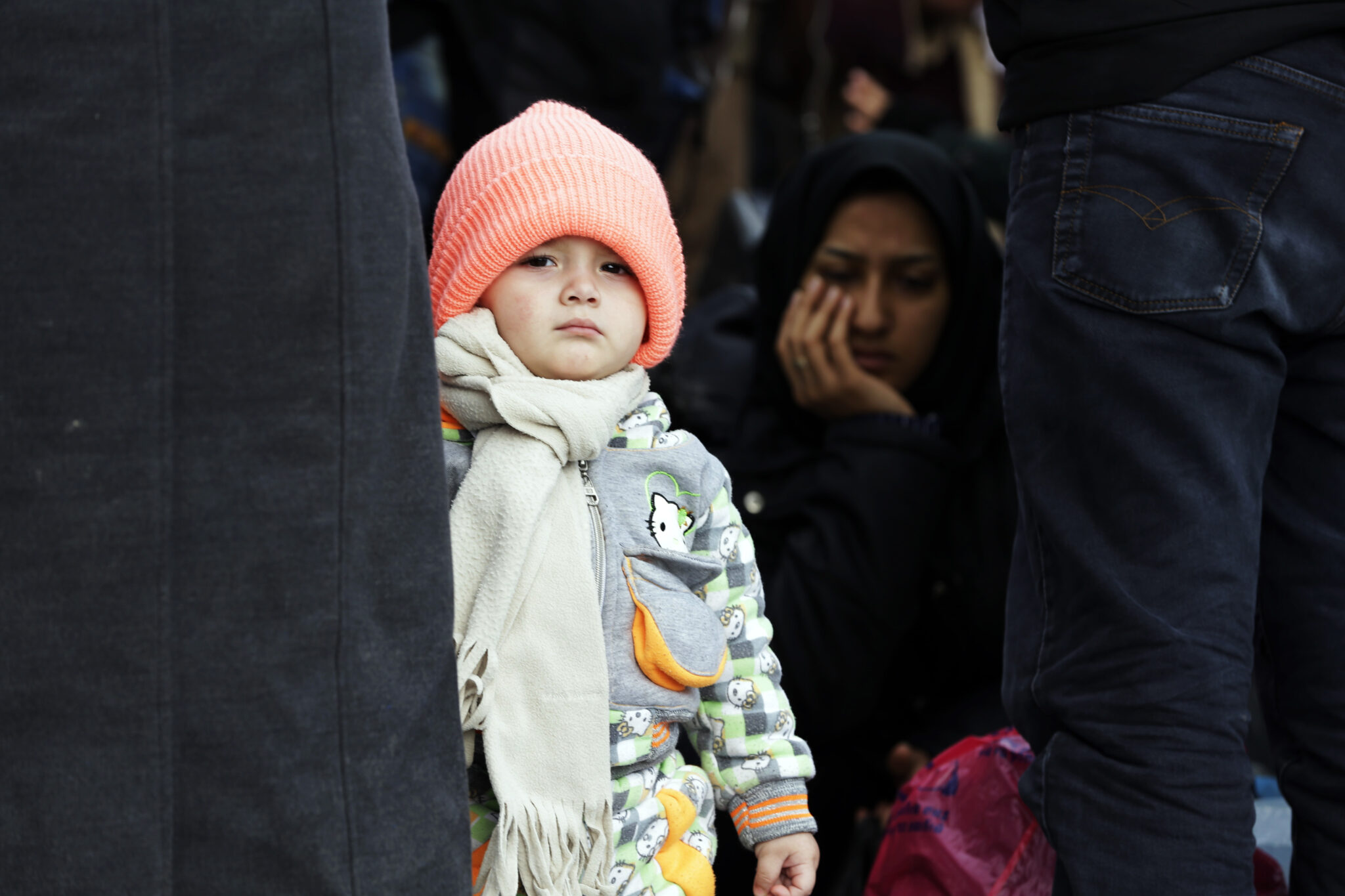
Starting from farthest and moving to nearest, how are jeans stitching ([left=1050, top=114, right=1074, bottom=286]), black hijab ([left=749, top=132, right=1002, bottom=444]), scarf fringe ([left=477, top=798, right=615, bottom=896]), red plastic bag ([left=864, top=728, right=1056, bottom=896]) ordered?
black hijab ([left=749, top=132, right=1002, bottom=444]), red plastic bag ([left=864, top=728, right=1056, bottom=896]), jeans stitching ([left=1050, top=114, right=1074, bottom=286]), scarf fringe ([left=477, top=798, right=615, bottom=896])

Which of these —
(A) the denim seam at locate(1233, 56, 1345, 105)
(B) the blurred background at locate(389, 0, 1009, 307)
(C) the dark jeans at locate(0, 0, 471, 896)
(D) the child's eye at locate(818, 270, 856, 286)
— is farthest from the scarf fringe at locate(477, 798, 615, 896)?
(B) the blurred background at locate(389, 0, 1009, 307)

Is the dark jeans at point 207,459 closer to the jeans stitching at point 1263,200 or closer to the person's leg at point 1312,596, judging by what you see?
the jeans stitching at point 1263,200

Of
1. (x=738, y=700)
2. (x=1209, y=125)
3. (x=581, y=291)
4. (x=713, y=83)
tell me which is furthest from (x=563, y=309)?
(x=713, y=83)

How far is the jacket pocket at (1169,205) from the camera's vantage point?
1.22 meters

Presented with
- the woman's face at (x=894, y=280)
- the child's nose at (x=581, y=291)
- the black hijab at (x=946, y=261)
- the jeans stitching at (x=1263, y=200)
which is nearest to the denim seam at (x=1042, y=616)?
the jeans stitching at (x=1263, y=200)

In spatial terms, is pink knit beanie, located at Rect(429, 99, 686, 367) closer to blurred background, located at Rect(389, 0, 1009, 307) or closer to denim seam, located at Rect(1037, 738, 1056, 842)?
denim seam, located at Rect(1037, 738, 1056, 842)

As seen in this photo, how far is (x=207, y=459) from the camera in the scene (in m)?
0.88

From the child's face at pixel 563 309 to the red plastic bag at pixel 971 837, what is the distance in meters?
0.78

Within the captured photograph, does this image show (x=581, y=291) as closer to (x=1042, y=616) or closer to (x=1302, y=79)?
(x=1042, y=616)

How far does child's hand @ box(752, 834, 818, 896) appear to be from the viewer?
1225 millimetres

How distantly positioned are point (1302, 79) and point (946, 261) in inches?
42.2

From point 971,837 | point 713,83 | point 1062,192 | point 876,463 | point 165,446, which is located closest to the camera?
point 165,446

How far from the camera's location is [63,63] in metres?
0.84

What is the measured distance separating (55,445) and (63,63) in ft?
0.86
